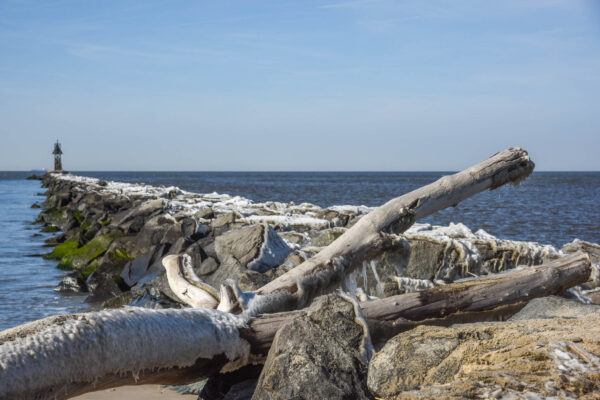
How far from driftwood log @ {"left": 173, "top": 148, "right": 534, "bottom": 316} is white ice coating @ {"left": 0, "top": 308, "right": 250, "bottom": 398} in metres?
0.52

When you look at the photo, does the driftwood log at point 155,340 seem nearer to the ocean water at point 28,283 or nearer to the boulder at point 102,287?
the ocean water at point 28,283

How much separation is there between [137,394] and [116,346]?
1.81 metres

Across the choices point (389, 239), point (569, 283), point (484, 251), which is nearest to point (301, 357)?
point (389, 239)

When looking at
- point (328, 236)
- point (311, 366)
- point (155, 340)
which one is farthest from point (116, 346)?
point (328, 236)

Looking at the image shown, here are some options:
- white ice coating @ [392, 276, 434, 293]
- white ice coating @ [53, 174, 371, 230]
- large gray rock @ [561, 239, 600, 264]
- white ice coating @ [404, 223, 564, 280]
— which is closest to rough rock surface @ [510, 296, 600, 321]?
white ice coating @ [392, 276, 434, 293]

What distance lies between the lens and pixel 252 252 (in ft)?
23.0

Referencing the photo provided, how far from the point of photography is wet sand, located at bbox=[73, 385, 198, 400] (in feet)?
14.2

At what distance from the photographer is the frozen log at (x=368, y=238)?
407 centimetres

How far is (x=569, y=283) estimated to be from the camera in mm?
4680

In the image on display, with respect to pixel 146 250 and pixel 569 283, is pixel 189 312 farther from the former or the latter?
pixel 146 250

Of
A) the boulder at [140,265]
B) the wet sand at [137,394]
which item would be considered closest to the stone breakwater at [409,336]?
the boulder at [140,265]

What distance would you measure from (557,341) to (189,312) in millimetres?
1949

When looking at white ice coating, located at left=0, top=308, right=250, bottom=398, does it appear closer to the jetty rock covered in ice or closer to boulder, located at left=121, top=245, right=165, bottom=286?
the jetty rock covered in ice

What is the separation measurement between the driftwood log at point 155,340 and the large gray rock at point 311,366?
375 millimetres
